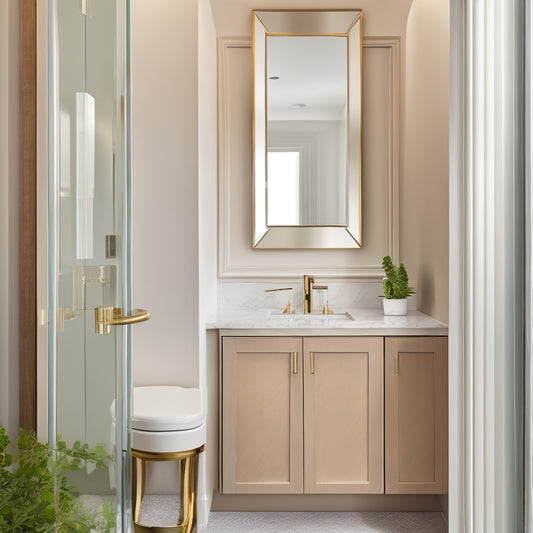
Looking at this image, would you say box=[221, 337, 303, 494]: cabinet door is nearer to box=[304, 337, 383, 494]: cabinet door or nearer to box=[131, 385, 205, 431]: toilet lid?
box=[304, 337, 383, 494]: cabinet door

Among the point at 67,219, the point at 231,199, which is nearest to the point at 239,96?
the point at 231,199

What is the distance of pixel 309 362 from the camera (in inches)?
100

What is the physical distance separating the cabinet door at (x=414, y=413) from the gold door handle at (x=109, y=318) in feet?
4.76

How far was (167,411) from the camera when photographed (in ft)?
6.98

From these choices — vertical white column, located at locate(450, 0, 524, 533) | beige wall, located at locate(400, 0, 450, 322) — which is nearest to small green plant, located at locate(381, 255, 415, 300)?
beige wall, located at locate(400, 0, 450, 322)

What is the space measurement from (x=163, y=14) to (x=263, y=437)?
5.93ft

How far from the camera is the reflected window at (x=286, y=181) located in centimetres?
315

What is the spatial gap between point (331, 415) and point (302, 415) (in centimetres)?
12

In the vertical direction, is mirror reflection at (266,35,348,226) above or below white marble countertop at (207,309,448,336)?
above

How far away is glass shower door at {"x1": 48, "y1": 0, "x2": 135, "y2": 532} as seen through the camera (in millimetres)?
1093

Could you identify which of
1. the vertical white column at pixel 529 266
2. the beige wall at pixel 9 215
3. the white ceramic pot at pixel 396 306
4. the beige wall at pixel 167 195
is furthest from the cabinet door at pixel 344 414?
the beige wall at pixel 9 215

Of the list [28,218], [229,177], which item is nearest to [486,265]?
[28,218]

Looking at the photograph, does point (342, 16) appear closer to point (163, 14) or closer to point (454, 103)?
point (163, 14)

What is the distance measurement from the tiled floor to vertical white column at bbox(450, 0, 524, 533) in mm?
→ 800
